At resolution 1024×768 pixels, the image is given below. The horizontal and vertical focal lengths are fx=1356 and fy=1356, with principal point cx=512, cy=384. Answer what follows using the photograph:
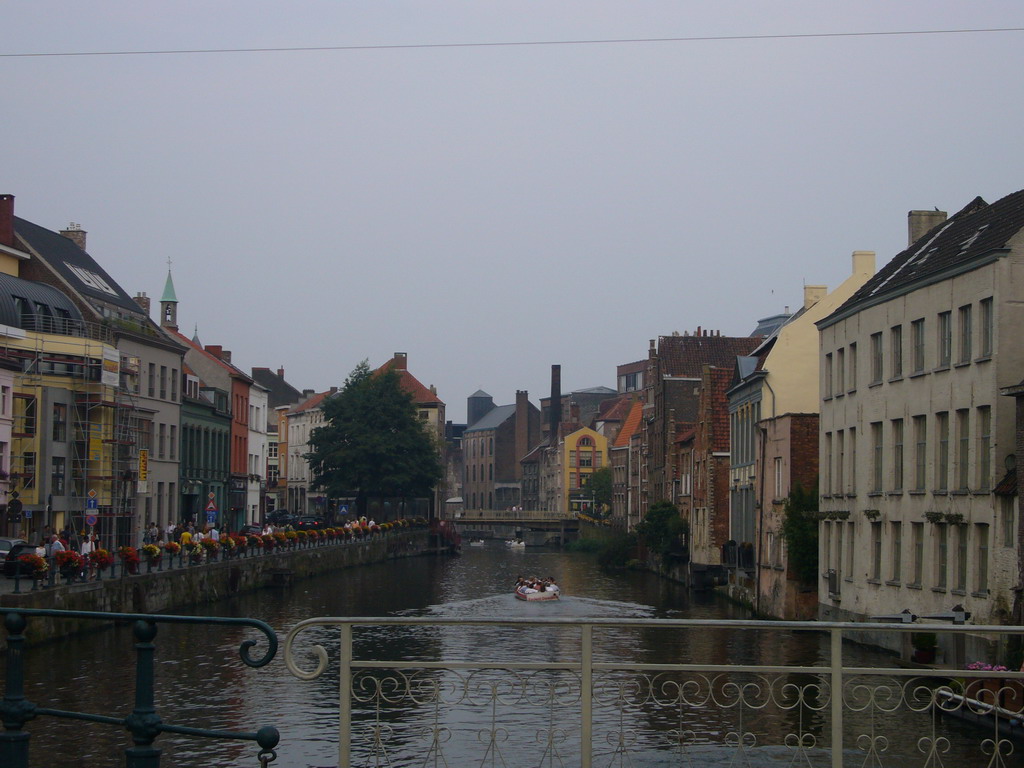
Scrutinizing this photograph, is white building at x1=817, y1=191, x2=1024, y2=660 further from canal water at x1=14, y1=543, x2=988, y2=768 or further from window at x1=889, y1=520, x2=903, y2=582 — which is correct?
canal water at x1=14, y1=543, x2=988, y2=768

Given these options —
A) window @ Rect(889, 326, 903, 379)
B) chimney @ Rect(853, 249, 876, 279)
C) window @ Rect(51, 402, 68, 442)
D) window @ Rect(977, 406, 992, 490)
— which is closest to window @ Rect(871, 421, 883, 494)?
window @ Rect(889, 326, 903, 379)

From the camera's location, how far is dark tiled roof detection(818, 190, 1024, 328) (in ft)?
97.1

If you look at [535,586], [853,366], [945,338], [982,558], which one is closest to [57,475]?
[535,586]

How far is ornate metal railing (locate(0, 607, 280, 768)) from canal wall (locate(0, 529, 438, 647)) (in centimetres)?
1029

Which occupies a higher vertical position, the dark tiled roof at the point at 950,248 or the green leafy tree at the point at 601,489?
the dark tiled roof at the point at 950,248

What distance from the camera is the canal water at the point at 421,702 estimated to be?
1259 cm

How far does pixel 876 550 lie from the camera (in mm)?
35656

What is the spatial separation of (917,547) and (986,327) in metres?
6.34

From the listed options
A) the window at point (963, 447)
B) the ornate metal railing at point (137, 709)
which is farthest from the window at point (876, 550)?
the ornate metal railing at point (137, 709)

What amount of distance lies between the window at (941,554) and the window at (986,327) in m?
4.33

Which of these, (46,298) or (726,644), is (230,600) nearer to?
(46,298)

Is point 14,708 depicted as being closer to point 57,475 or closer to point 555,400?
point 57,475

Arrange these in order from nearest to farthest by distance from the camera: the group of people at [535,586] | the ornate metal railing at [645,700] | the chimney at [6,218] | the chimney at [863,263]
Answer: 1. the ornate metal railing at [645,700]
2. the chimney at [863,263]
3. the group of people at [535,586]
4. the chimney at [6,218]

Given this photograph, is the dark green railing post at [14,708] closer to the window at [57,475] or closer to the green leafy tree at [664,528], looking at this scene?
the window at [57,475]
